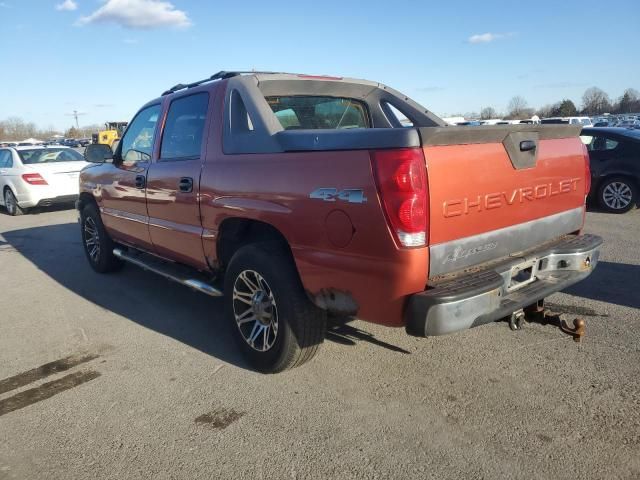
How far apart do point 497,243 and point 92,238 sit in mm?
5328

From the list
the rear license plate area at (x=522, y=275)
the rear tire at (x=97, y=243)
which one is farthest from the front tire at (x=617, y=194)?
the rear tire at (x=97, y=243)

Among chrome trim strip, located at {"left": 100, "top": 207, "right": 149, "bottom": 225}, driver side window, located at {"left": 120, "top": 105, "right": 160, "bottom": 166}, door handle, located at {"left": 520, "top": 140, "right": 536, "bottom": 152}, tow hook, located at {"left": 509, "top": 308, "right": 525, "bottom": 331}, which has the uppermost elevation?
driver side window, located at {"left": 120, "top": 105, "right": 160, "bottom": 166}

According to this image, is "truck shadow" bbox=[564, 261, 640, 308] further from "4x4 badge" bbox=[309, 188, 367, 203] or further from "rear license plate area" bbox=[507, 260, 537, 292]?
"4x4 badge" bbox=[309, 188, 367, 203]

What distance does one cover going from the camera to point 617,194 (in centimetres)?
938

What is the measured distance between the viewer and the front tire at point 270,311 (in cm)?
318

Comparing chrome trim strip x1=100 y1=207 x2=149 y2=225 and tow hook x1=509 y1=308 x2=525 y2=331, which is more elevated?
chrome trim strip x1=100 y1=207 x2=149 y2=225

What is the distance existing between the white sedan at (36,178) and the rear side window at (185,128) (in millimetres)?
8174

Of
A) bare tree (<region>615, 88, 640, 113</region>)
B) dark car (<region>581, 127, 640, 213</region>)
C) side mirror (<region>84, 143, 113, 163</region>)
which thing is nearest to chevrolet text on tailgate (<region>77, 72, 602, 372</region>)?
side mirror (<region>84, 143, 113, 163</region>)

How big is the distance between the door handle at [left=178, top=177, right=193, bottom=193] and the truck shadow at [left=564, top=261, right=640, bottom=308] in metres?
3.70

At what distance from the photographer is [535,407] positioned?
9.83ft

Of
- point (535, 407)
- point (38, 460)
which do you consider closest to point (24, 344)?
point (38, 460)

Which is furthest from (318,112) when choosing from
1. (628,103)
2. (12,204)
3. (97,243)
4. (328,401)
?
(628,103)

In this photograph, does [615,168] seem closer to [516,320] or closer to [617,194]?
[617,194]

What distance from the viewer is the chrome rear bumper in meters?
2.54
